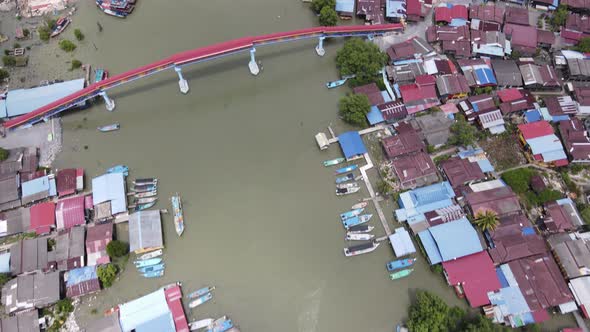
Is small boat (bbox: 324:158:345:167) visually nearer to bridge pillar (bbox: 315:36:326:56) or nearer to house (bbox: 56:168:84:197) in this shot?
bridge pillar (bbox: 315:36:326:56)

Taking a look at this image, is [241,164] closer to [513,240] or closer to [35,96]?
[35,96]

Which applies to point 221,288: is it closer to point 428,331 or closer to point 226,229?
point 226,229

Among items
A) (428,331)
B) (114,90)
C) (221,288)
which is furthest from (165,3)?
(428,331)

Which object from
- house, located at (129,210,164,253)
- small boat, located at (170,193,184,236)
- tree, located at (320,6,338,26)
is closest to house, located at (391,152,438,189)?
tree, located at (320,6,338,26)

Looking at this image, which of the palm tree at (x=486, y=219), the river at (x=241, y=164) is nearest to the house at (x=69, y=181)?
the river at (x=241, y=164)

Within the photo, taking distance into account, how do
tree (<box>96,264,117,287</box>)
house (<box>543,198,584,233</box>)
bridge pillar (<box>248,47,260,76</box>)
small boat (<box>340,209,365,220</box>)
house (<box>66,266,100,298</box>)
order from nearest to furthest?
house (<box>66,266,100,298</box>) < tree (<box>96,264,117,287</box>) < house (<box>543,198,584,233</box>) < small boat (<box>340,209,365,220</box>) < bridge pillar (<box>248,47,260,76</box>)

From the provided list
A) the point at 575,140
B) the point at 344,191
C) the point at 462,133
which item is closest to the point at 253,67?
the point at 344,191
